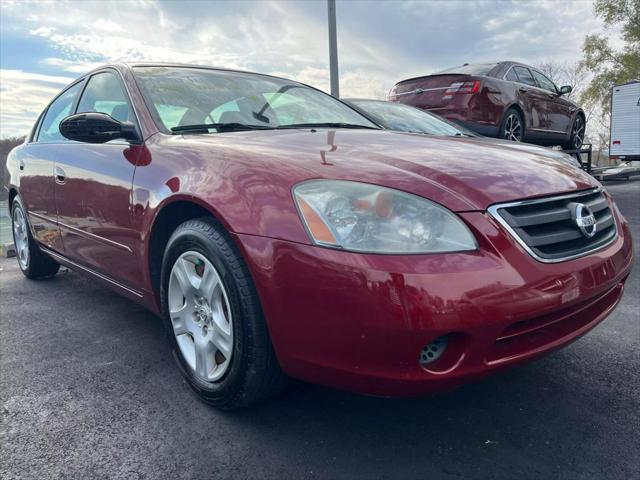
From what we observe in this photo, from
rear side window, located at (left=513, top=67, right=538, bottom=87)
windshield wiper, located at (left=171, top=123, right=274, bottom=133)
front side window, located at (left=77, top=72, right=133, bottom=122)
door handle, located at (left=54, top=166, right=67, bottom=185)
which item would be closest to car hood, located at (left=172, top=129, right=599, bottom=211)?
windshield wiper, located at (left=171, top=123, right=274, bottom=133)

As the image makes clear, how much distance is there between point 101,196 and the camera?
264 cm

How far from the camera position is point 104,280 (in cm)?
286

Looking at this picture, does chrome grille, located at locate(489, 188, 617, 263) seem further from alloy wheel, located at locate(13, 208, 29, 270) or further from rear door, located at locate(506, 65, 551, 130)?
rear door, located at locate(506, 65, 551, 130)

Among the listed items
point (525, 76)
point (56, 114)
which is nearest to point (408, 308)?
point (56, 114)

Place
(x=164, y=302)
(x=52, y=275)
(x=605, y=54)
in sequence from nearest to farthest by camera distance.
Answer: (x=164, y=302)
(x=52, y=275)
(x=605, y=54)

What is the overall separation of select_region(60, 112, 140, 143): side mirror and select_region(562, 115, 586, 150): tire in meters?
8.29

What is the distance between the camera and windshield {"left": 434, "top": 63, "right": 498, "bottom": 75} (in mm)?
6829

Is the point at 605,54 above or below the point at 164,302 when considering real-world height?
above

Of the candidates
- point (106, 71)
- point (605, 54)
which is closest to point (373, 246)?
point (106, 71)

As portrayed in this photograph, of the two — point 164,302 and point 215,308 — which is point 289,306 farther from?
point 164,302

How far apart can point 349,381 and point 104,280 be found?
5.83 ft

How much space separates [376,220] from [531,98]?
6.74 m

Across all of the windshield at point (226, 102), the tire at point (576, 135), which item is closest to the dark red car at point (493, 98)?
the tire at point (576, 135)

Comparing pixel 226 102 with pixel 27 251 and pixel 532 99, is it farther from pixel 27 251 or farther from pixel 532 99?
pixel 532 99
